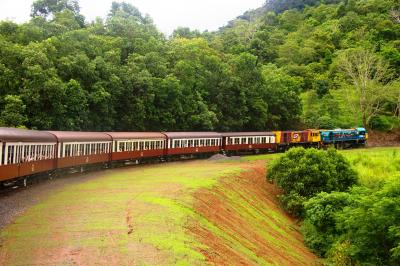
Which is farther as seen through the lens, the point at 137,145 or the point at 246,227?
the point at 137,145

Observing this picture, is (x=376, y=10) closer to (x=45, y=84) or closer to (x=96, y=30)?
(x=96, y=30)

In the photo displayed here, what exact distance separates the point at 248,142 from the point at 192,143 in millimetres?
9577

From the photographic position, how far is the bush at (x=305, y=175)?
3278 cm

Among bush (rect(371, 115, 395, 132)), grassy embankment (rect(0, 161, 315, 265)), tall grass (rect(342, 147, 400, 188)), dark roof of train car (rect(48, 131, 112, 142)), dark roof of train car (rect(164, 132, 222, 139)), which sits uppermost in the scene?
bush (rect(371, 115, 395, 132))

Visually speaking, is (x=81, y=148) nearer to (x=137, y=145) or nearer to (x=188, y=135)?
(x=137, y=145)

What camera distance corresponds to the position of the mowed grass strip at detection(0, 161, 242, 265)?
1238 cm

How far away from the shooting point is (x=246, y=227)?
2253 cm

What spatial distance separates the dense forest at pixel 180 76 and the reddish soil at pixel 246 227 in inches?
675

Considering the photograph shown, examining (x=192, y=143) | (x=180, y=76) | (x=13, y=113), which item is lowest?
(x=192, y=143)

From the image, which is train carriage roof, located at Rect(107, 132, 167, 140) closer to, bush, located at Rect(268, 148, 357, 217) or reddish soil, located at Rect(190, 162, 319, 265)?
reddish soil, located at Rect(190, 162, 319, 265)

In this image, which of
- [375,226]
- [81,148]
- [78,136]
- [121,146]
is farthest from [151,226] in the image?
[121,146]

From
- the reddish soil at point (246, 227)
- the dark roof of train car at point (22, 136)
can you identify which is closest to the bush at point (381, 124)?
the reddish soil at point (246, 227)

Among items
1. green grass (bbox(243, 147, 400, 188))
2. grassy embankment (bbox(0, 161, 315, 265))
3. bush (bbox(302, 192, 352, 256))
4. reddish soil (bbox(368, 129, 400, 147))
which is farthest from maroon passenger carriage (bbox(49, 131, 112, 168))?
reddish soil (bbox(368, 129, 400, 147))

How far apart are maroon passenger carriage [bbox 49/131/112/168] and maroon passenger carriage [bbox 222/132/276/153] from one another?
1896cm
